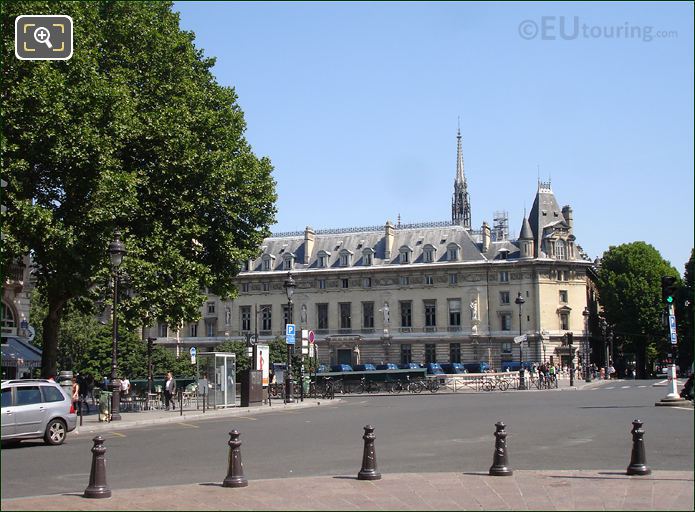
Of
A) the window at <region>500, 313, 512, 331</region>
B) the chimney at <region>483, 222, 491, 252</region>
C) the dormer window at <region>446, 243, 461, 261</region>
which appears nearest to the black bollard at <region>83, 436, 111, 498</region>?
the window at <region>500, 313, 512, 331</region>

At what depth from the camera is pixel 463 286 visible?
3666 inches

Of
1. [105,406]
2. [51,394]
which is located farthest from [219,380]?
[51,394]

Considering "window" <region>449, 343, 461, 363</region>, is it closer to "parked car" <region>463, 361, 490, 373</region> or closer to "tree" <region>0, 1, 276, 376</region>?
"parked car" <region>463, 361, 490, 373</region>

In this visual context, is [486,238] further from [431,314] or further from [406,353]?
[406,353]

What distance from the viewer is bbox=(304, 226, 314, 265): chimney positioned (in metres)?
101

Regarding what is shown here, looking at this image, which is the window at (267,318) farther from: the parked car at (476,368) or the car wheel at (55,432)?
the car wheel at (55,432)

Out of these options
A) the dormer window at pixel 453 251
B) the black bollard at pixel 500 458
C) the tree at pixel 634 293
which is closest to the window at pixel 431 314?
the dormer window at pixel 453 251

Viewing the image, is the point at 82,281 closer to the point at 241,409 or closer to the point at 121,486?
the point at 241,409

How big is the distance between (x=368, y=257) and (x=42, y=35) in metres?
81.2

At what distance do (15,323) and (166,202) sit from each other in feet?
46.8

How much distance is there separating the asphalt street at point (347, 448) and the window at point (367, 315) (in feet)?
220

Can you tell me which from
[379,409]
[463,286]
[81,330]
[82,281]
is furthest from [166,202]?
[463,286]

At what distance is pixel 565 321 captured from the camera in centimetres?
9144

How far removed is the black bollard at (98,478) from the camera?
12.0m
